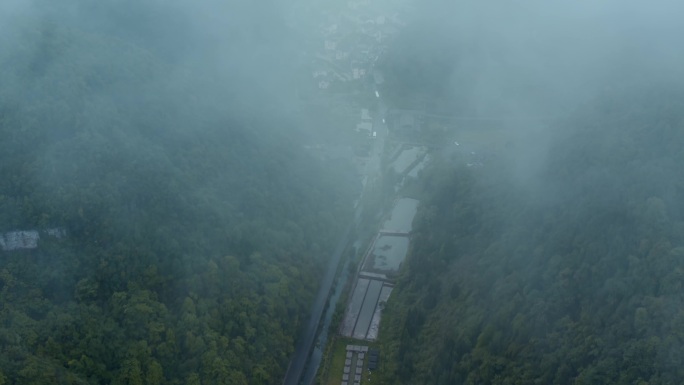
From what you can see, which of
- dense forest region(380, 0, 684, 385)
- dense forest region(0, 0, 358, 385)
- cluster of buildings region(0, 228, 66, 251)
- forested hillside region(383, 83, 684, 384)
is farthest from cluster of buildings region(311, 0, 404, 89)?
cluster of buildings region(0, 228, 66, 251)

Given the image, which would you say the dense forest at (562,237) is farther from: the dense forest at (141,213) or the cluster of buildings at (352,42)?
the cluster of buildings at (352,42)

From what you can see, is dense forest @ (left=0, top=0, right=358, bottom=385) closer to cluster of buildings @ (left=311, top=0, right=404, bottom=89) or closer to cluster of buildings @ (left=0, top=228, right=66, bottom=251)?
cluster of buildings @ (left=0, top=228, right=66, bottom=251)

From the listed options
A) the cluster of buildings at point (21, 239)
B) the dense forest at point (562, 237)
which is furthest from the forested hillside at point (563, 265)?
the cluster of buildings at point (21, 239)

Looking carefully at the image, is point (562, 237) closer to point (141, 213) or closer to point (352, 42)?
point (141, 213)

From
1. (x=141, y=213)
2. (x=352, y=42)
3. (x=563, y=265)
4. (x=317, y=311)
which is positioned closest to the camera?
(x=563, y=265)

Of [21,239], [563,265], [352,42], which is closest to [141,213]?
[21,239]
